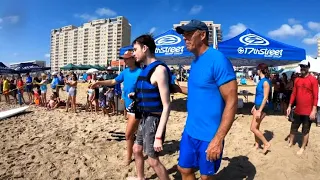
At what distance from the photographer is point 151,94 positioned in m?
2.71

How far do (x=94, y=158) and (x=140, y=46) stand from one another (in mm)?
2576

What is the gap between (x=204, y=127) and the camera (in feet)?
6.87

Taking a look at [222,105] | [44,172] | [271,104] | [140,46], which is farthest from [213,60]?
[271,104]

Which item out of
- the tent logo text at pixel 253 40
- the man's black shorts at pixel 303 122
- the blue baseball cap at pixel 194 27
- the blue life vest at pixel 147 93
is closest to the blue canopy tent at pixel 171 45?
the tent logo text at pixel 253 40

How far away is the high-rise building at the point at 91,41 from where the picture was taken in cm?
14288

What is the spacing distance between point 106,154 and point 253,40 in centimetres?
583

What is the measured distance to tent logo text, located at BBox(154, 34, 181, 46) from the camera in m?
8.70

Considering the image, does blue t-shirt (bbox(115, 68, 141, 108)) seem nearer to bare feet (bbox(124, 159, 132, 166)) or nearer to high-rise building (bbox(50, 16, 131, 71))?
bare feet (bbox(124, 159, 132, 166))

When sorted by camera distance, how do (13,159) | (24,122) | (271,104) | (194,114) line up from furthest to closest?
(271,104) → (24,122) → (13,159) → (194,114)

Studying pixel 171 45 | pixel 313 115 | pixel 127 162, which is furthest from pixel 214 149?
pixel 171 45

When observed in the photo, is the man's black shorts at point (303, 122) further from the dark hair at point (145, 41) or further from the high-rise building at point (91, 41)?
the high-rise building at point (91, 41)

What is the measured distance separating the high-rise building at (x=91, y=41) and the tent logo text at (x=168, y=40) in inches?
5282

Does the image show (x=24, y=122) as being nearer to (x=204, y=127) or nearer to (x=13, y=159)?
(x=13, y=159)

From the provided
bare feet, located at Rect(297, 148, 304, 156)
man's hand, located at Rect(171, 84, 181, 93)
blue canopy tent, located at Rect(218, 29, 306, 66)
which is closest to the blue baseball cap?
man's hand, located at Rect(171, 84, 181, 93)
